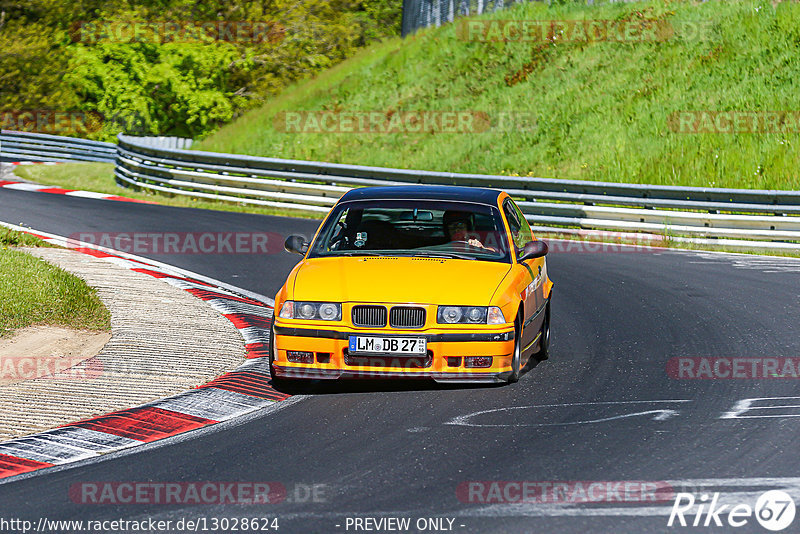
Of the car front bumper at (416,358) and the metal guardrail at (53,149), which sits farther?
the metal guardrail at (53,149)

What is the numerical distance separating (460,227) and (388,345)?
1868 mm

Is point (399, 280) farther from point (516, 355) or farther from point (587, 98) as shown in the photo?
point (587, 98)

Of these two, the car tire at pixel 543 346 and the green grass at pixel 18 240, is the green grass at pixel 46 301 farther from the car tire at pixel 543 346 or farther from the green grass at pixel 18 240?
the car tire at pixel 543 346

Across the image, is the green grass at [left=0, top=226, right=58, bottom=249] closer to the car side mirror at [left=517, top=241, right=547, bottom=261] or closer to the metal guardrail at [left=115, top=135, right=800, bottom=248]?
the metal guardrail at [left=115, top=135, right=800, bottom=248]

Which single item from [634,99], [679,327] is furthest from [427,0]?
[679,327]

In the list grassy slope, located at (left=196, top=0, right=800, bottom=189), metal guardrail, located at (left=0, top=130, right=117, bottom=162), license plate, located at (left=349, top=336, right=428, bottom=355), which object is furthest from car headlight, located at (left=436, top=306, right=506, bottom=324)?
metal guardrail, located at (left=0, top=130, right=117, bottom=162)

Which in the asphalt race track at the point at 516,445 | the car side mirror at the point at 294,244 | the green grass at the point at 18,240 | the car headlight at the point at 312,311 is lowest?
the green grass at the point at 18,240

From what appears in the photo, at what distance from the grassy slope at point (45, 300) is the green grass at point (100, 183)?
11.4 m

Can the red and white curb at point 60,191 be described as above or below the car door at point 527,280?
below

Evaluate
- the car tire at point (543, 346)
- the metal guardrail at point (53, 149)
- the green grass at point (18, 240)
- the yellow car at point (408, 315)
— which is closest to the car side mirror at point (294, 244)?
the yellow car at point (408, 315)

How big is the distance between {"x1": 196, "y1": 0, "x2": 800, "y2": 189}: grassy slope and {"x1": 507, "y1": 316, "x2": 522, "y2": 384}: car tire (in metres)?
16.5

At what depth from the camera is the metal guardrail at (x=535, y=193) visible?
62.0 ft

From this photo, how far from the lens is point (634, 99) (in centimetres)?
2922

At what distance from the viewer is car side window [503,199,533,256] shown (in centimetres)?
970
